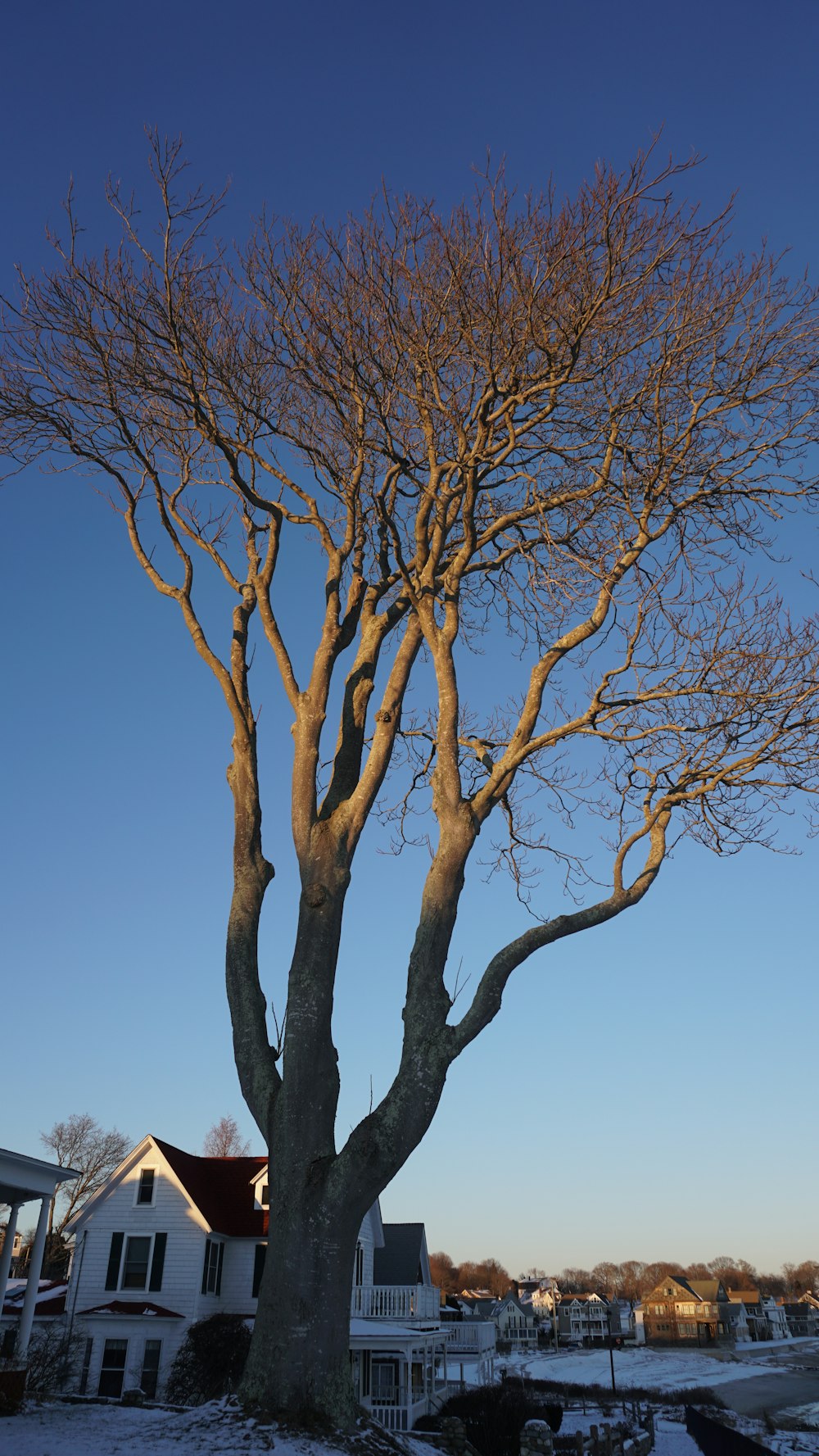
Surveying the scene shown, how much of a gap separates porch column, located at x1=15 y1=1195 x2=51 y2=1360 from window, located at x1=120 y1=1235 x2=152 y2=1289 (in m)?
9.39

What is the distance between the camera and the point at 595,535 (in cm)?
934

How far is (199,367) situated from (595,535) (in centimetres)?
414

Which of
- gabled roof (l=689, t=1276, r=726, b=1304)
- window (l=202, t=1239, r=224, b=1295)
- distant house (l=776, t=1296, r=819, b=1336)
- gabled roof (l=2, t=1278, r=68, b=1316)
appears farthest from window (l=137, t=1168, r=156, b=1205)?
distant house (l=776, t=1296, r=819, b=1336)

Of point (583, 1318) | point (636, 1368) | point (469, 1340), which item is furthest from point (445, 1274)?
point (469, 1340)

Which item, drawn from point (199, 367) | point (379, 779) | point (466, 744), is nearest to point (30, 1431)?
point (379, 779)

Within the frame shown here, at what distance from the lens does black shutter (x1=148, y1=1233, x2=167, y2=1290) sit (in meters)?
21.8

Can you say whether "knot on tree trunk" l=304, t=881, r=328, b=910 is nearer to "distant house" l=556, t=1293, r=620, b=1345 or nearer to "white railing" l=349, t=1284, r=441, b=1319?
"white railing" l=349, t=1284, r=441, b=1319

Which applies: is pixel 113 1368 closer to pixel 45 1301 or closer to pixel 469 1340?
pixel 45 1301

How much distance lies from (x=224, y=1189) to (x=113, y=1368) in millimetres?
4967

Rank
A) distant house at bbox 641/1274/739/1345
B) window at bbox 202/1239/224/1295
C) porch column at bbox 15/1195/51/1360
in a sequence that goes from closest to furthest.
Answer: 1. porch column at bbox 15/1195/51/1360
2. window at bbox 202/1239/224/1295
3. distant house at bbox 641/1274/739/1345

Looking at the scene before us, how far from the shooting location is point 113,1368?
67.5 ft

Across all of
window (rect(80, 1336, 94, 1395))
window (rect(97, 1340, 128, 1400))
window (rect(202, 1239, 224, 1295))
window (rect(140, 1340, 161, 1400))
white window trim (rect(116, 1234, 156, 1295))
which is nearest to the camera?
window (rect(80, 1336, 94, 1395))

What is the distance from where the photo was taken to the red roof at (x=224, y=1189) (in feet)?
75.8

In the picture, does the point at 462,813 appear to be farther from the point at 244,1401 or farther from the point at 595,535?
the point at 244,1401
